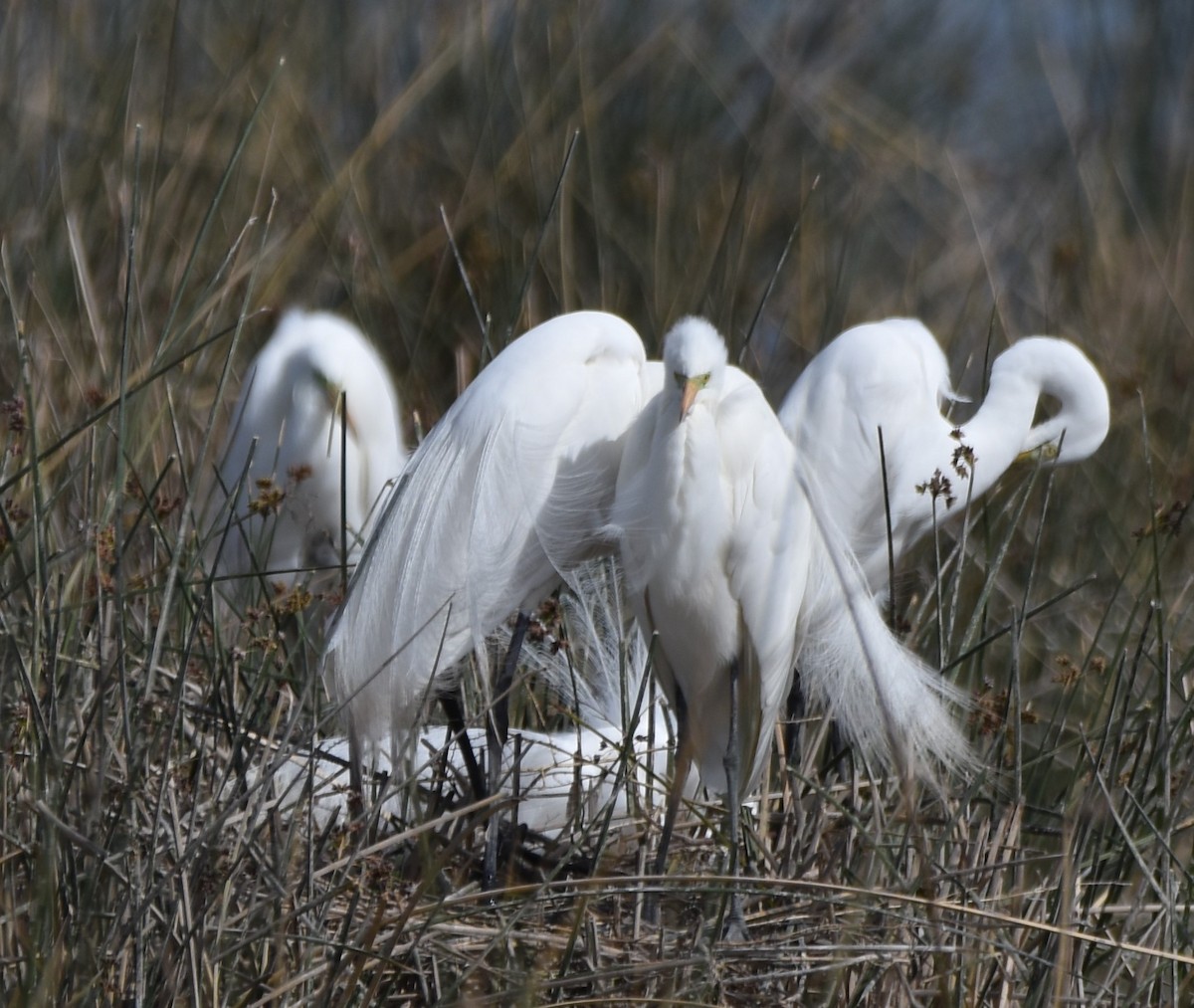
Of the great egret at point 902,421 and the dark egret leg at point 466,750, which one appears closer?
the dark egret leg at point 466,750

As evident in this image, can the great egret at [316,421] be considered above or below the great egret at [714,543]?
above

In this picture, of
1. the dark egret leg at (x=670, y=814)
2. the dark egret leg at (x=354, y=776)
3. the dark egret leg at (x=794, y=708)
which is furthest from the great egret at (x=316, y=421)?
the dark egret leg at (x=670, y=814)

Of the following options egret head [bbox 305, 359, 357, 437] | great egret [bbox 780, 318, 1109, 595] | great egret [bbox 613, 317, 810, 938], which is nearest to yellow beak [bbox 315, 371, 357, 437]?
egret head [bbox 305, 359, 357, 437]

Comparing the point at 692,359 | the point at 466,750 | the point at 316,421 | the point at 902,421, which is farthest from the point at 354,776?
the point at 316,421

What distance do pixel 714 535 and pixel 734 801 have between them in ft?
1.15

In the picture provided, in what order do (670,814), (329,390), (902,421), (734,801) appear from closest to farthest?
(670,814) → (734,801) → (902,421) → (329,390)

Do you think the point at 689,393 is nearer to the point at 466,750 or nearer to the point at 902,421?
the point at 466,750

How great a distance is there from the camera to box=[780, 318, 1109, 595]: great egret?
2.99 meters

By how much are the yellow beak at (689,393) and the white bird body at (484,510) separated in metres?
0.28

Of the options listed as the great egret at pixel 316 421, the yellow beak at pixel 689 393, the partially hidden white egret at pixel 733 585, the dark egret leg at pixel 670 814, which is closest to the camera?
the dark egret leg at pixel 670 814

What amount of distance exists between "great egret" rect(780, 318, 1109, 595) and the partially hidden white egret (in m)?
0.58

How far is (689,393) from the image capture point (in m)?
2.04

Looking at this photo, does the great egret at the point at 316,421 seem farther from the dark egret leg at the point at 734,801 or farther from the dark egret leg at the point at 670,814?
the dark egret leg at the point at 670,814

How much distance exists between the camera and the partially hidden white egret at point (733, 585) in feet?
7.01
